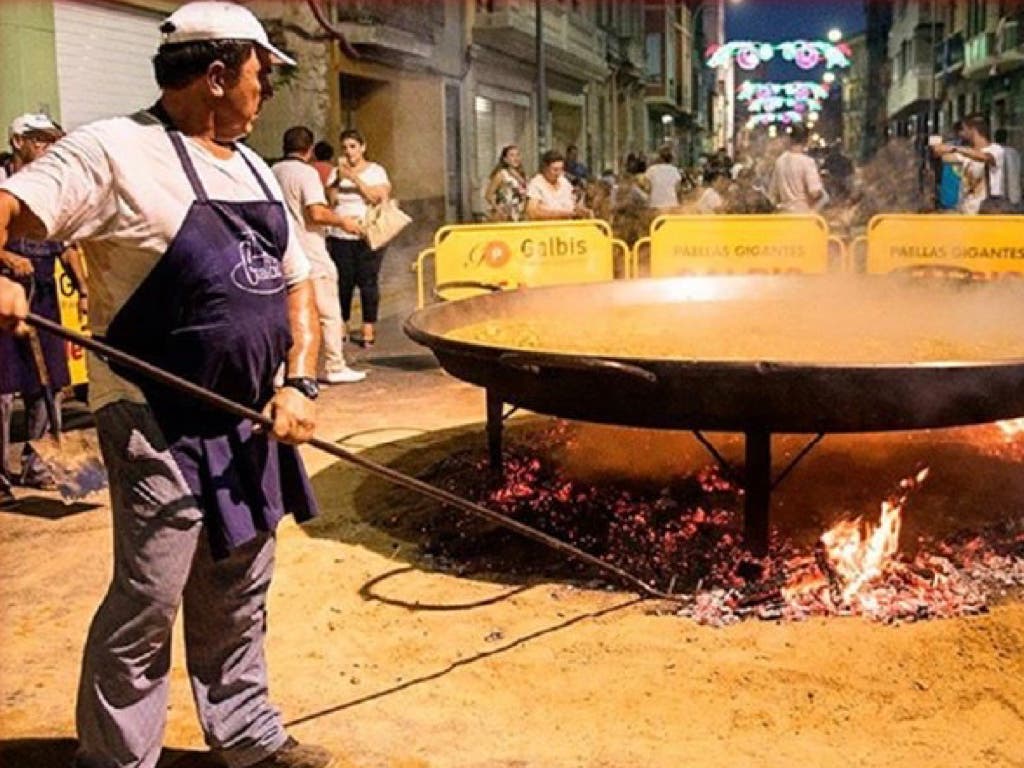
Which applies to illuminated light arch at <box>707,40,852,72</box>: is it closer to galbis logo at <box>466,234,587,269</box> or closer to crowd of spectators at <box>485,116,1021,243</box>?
crowd of spectators at <box>485,116,1021,243</box>

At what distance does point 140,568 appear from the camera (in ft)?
9.39

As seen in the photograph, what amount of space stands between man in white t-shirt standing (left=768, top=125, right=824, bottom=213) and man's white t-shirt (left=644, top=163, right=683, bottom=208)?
393 cm

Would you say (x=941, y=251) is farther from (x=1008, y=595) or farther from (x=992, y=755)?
(x=992, y=755)

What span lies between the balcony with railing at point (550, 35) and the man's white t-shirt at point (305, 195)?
16872 millimetres

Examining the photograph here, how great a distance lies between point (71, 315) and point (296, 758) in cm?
473

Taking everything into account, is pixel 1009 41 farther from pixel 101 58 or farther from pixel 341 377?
pixel 341 377

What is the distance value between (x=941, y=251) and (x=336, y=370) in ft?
16.8

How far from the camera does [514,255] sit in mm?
9875

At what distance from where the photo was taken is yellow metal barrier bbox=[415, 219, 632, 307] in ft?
31.7

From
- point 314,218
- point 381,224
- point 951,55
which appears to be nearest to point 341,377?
point 314,218

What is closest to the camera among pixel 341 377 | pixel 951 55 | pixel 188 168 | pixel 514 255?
pixel 188 168

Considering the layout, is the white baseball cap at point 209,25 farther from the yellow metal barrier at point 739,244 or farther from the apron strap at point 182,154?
the yellow metal barrier at point 739,244

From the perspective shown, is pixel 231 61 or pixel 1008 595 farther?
pixel 1008 595

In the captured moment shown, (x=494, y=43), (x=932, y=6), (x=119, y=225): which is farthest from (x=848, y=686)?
(x=932, y=6)
